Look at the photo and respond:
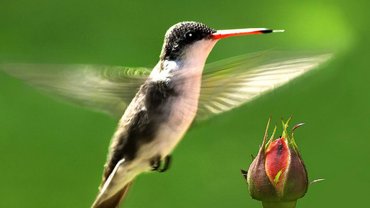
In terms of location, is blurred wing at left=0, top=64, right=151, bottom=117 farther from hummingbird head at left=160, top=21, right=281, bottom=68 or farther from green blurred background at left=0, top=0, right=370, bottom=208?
green blurred background at left=0, top=0, right=370, bottom=208

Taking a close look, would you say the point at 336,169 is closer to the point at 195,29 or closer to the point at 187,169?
the point at 187,169

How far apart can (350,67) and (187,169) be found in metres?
0.55

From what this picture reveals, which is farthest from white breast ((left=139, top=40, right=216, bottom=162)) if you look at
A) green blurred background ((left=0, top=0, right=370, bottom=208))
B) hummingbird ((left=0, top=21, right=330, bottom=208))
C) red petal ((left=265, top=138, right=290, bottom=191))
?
green blurred background ((left=0, top=0, right=370, bottom=208))

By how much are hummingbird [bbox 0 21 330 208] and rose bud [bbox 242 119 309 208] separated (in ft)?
0.20

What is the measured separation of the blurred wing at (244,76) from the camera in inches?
31.0

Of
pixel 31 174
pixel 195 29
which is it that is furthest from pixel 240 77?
pixel 31 174

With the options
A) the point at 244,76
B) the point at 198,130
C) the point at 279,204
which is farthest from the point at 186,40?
the point at 198,130

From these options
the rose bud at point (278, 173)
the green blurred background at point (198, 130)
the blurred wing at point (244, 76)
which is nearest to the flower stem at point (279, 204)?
the rose bud at point (278, 173)

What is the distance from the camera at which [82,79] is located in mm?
884

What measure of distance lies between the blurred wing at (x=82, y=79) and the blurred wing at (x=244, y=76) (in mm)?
91

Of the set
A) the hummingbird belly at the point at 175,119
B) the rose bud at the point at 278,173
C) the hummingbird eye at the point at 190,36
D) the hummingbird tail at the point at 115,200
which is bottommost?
the rose bud at the point at 278,173

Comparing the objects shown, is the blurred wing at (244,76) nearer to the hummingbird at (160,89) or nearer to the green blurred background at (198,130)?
the hummingbird at (160,89)

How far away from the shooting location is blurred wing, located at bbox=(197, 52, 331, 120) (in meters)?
0.79

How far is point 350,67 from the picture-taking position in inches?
95.3
